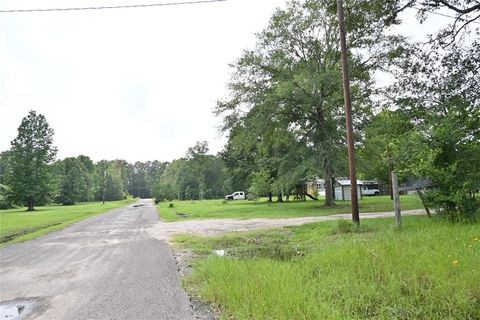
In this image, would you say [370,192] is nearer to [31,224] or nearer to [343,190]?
[343,190]

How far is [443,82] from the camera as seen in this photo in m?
14.8

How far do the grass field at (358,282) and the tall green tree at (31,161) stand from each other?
63017 millimetres

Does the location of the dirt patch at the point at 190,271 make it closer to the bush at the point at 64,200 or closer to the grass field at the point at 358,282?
the grass field at the point at 358,282

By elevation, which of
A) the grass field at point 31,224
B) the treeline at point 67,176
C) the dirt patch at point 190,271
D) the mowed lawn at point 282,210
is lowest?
the grass field at point 31,224

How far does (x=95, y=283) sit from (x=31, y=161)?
6653cm

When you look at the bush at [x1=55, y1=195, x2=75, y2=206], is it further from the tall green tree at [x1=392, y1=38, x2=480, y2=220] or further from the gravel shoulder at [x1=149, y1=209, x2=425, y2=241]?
the tall green tree at [x1=392, y1=38, x2=480, y2=220]

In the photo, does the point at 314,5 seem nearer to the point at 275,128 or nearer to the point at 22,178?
the point at 275,128

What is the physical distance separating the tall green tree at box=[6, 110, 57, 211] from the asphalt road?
56.7 meters

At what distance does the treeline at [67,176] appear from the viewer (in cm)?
6238

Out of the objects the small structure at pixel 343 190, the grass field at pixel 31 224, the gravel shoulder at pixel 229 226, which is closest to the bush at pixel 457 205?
the gravel shoulder at pixel 229 226

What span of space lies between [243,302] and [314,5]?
25483 millimetres

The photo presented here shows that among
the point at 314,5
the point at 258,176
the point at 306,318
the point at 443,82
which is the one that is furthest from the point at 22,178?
the point at 306,318

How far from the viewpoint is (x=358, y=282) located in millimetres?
5262

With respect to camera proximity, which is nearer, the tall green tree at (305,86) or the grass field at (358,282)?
the grass field at (358,282)
